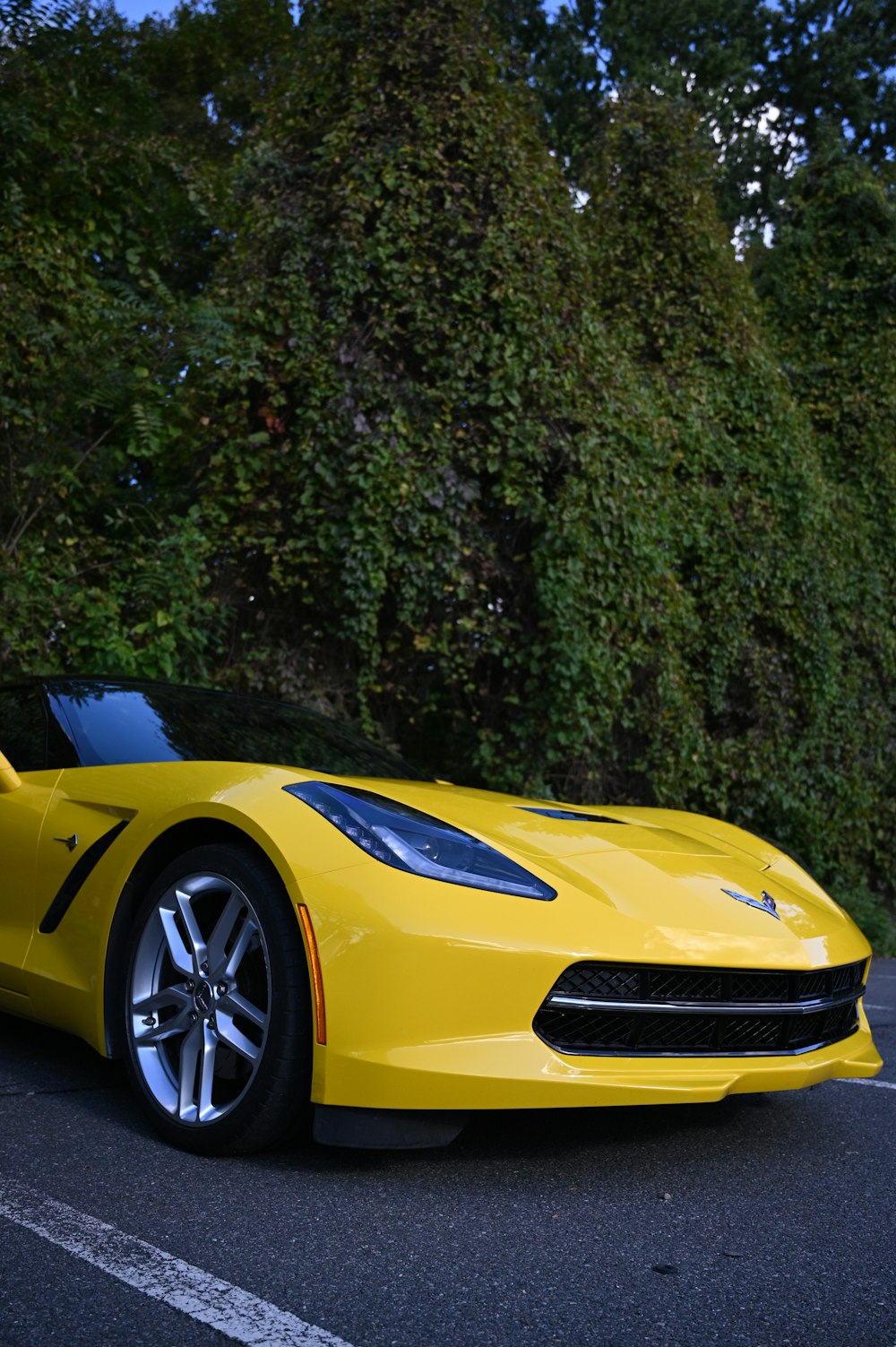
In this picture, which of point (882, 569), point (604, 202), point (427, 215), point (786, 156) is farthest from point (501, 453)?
point (786, 156)

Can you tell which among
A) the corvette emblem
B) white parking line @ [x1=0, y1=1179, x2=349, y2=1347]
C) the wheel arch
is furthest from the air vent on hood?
white parking line @ [x1=0, y1=1179, x2=349, y2=1347]

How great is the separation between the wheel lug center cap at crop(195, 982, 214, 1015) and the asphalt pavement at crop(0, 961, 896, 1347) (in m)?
0.33

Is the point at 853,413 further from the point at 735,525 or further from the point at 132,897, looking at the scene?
the point at 132,897

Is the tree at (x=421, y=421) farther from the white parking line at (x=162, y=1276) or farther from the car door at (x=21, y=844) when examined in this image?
the white parking line at (x=162, y=1276)

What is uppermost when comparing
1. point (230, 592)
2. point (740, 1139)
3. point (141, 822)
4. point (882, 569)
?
point (882, 569)

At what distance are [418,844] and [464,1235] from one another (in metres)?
0.82

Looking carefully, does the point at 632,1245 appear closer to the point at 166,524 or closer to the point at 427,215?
the point at 166,524

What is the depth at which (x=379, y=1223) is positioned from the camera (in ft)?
7.73

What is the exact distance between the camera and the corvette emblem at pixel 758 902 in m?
3.10

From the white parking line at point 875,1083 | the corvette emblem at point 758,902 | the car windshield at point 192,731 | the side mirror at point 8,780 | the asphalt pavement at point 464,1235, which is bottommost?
the white parking line at point 875,1083

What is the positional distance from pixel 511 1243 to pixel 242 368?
217 inches

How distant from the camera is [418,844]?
276 centimetres

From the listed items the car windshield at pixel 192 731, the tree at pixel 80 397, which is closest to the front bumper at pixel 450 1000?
the car windshield at pixel 192 731

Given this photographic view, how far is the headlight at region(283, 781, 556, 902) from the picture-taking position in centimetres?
269
